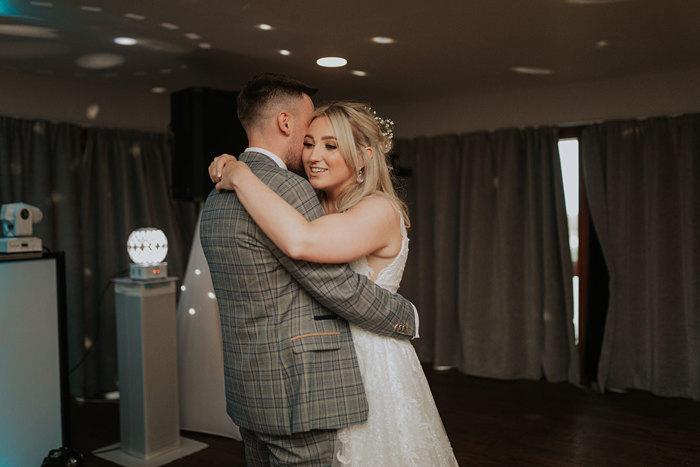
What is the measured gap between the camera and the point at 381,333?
162 centimetres

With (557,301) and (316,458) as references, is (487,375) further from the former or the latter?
(316,458)

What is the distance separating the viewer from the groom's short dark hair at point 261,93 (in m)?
1.59

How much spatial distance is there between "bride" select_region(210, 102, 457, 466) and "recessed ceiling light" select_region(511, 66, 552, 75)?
246 centimetres

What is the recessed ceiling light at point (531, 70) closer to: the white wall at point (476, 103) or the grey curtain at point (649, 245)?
the white wall at point (476, 103)

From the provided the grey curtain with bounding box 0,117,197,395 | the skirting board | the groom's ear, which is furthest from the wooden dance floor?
the groom's ear

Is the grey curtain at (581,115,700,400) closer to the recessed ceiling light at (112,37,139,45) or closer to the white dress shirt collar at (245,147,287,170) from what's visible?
the recessed ceiling light at (112,37,139,45)

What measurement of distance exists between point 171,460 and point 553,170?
3.49 metres

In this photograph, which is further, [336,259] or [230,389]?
[230,389]

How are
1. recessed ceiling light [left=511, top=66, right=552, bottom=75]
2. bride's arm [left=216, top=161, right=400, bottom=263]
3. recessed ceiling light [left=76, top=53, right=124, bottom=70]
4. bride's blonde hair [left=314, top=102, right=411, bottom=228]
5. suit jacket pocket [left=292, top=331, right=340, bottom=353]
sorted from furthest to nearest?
recessed ceiling light [left=511, top=66, right=552, bottom=75], recessed ceiling light [left=76, top=53, right=124, bottom=70], bride's blonde hair [left=314, top=102, right=411, bottom=228], suit jacket pocket [left=292, top=331, right=340, bottom=353], bride's arm [left=216, top=161, right=400, bottom=263]

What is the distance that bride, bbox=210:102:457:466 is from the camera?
1384 mm

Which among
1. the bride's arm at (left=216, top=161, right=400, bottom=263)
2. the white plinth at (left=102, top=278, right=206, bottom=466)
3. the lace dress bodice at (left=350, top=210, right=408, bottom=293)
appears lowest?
the white plinth at (left=102, top=278, right=206, bottom=466)

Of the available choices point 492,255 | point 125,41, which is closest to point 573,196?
point 492,255

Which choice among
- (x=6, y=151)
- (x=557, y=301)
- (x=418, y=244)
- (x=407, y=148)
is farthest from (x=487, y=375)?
(x=6, y=151)

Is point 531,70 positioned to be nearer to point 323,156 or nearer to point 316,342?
point 323,156
